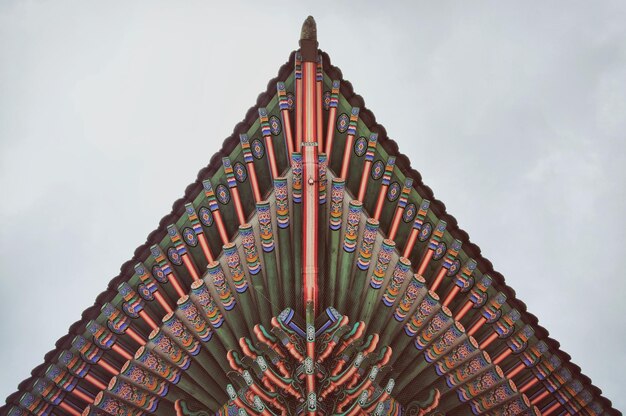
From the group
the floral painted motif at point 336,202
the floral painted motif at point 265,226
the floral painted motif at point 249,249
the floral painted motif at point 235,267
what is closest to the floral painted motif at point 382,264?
the floral painted motif at point 336,202

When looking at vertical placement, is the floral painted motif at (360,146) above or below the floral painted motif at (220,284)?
above

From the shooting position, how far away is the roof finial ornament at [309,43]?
858 cm

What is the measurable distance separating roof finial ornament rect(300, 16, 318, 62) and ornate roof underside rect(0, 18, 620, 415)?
0.03 m

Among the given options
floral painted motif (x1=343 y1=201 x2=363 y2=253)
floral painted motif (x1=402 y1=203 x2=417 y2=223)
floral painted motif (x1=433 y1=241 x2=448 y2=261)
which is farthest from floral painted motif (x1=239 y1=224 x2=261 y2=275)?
floral painted motif (x1=433 y1=241 x2=448 y2=261)

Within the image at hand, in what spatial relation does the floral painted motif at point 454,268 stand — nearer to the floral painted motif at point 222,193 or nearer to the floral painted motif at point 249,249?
the floral painted motif at point 249,249

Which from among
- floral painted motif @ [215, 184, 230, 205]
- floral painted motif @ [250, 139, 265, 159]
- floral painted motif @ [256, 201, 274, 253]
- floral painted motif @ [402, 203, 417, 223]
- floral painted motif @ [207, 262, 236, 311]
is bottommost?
floral painted motif @ [207, 262, 236, 311]

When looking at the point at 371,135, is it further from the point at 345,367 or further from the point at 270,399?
the point at 270,399

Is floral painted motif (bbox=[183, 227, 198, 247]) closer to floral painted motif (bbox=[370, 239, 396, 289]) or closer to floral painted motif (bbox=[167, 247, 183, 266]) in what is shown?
floral painted motif (bbox=[167, 247, 183, 266])

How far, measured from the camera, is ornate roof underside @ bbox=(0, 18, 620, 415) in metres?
7.94

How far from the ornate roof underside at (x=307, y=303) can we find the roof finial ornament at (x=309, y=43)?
30 mm

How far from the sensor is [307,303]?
7875mm

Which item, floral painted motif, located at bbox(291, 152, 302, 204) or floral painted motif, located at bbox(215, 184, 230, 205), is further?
floral painted motif, located at bbox(215, 184, 230, 205)

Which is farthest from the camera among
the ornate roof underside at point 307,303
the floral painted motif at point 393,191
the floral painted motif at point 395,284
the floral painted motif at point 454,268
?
the floral painted motif at point 454,268

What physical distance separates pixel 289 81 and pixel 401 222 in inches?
100
